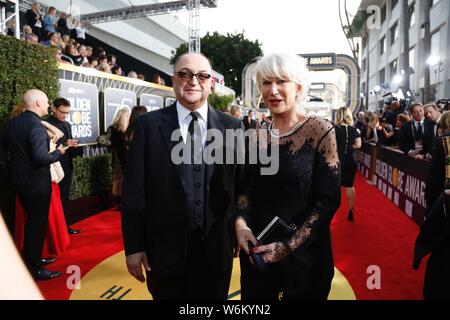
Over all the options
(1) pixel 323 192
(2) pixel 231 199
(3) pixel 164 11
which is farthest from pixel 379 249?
(3) pixel 164 11

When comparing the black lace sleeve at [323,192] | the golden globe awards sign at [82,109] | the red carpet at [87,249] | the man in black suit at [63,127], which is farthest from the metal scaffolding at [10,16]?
the black lace sleeve at [323,192]

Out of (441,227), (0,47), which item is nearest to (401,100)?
(441,227)

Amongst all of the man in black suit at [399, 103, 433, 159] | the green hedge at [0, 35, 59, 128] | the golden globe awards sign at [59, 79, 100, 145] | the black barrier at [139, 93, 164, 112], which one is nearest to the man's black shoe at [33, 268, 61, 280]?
the green hedge at [0, 35, 59, 128]

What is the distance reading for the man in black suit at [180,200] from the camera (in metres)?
1.78

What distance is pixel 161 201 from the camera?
1.78m

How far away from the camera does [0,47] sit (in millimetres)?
4184

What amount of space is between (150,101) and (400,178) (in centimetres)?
602

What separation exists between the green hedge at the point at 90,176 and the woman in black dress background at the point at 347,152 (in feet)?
13.8

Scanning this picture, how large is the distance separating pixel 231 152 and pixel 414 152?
5.18m

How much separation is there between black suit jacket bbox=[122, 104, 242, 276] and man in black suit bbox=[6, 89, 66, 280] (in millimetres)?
2065

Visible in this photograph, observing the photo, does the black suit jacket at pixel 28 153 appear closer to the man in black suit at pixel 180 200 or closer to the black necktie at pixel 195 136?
the man in black suit at pixel 180 200

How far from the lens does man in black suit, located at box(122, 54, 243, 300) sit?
1779 mm
